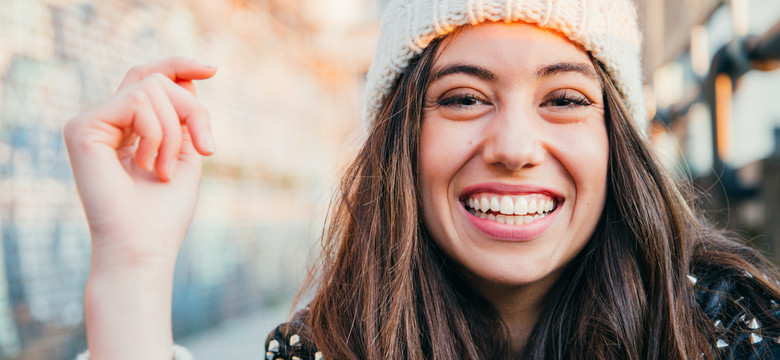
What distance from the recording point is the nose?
1.56 m

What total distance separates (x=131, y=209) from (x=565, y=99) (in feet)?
4.07

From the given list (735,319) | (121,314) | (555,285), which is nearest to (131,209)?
(121,314)

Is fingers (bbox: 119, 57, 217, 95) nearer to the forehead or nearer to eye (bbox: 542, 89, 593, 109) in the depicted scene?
the forehead

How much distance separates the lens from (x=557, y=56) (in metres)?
1.67

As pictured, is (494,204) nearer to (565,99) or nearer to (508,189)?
(508,189)

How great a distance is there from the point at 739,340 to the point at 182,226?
1589mm

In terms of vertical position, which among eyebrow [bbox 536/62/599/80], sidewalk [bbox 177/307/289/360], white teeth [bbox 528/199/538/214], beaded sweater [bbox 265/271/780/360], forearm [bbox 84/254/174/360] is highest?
eyebrow [bbox 536/62/599/80]

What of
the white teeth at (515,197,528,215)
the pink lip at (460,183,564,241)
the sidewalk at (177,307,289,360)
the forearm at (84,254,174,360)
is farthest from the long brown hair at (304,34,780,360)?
the sidewalk at (177,307,289,360)

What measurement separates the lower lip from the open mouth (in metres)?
0.01

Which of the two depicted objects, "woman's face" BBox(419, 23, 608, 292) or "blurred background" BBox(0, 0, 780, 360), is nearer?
"woman's face" BBox(419, 23, 608, 292)

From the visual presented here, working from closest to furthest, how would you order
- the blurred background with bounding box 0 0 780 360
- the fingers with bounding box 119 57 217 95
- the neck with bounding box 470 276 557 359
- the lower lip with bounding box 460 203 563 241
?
the fingers with bounding box 119 57 217 95 → the lower lip with bounding box 460 203 563 241 → the neck with bounding box 470 276 557 359 → the blurred background with bounding box 0 0 780 360

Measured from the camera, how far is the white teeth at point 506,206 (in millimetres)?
1641

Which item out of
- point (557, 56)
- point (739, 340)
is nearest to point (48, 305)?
point (557, 56)

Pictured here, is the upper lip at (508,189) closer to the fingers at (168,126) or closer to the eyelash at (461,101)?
the eyelash at (461,101)
